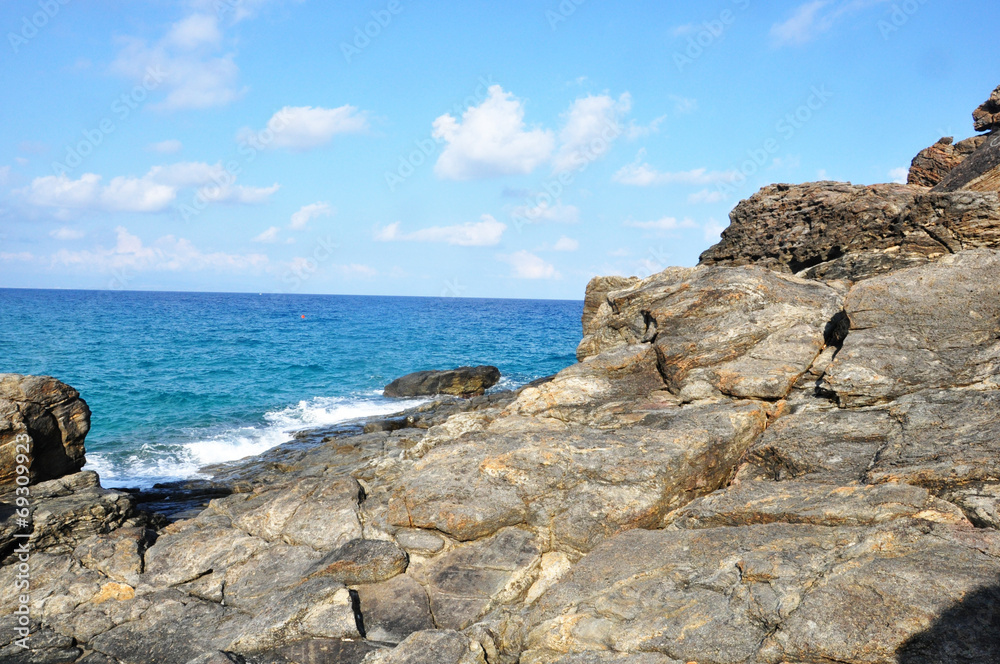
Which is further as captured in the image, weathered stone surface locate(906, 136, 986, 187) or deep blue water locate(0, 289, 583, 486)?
deep blue water locate(0, 289, 583, 486)

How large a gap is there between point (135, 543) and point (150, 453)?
1662 cm

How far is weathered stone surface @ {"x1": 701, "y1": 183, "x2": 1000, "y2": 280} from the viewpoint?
48.8 feet

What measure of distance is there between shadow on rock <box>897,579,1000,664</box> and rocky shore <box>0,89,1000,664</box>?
2 centimetres

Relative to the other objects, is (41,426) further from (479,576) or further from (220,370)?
(220,370)

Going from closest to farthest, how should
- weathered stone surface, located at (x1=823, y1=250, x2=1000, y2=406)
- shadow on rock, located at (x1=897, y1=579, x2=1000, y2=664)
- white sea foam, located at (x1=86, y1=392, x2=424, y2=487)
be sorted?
shadow on rock, located at (x1=897, y1=579, x2=1000, y2=664) → weathered stone surface, located at (x1=823, y1=250, x2=1000, y2=406) → white sea foam, located at (x1=86, y1=392, x2=424, y2=487)

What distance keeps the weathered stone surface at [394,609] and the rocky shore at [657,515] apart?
4 centimetres

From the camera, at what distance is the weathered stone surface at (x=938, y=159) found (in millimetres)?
21984

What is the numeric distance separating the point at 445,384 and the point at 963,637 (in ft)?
115

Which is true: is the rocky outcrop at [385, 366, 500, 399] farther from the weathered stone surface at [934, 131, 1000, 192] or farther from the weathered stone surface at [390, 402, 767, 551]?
the weathered stone surface at [934, 131, 1000, 192]

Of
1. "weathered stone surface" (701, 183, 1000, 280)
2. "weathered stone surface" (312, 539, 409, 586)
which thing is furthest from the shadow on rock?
"weathered stone surface" (701, 183, 1000, 280)

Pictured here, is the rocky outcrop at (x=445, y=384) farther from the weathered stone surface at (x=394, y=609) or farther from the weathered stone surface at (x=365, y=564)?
the weathered stone surface at (x=394, y=609)

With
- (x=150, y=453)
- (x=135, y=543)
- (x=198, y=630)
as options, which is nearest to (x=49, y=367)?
(x=150, y=453)

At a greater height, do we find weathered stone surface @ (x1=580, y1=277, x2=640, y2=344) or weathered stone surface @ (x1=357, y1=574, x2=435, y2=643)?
weathered stone surface @ (x1=580, y1=277, x2=640, y2=344)

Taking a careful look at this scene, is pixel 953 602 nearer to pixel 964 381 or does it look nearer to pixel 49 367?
pixel 964 381
